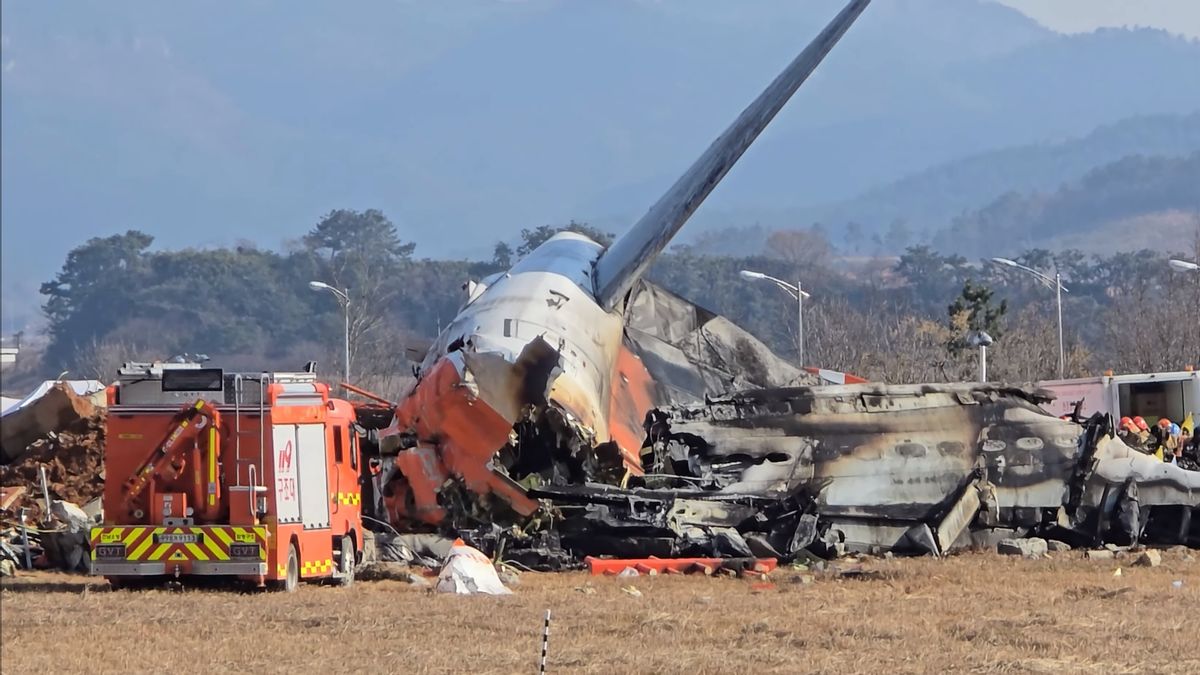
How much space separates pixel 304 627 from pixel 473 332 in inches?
406

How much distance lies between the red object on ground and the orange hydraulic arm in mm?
5072

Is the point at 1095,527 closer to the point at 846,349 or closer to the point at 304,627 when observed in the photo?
the point at 304,627

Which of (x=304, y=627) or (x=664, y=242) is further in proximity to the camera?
(x=664, y=242)

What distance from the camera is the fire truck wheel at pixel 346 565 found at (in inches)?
865

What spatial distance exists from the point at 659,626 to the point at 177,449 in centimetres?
742

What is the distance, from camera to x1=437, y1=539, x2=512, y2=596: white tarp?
2028cm

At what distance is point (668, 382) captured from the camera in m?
31.5

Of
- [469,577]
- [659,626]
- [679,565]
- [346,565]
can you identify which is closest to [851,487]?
[679,565]

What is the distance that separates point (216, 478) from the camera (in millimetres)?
20703

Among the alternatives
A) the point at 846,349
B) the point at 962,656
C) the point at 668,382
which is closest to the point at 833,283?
the point at 846,349

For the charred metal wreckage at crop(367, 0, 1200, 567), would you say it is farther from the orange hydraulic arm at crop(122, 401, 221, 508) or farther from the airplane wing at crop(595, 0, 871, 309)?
the airplane wing at crop(595, 0, 871, 309)

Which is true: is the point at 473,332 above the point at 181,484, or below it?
above

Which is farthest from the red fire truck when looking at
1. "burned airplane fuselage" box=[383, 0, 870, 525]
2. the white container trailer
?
the white container trailer

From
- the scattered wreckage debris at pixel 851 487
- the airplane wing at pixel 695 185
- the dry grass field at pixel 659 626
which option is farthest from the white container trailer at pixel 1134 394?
the dry grass field at pixel 659 626
